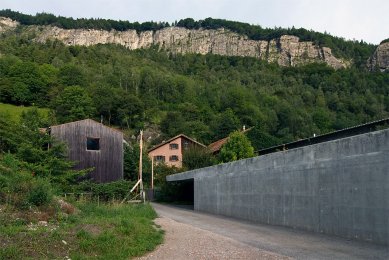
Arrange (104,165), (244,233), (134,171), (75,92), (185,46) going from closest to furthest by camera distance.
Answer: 1. (244,233)
2. (104,165)
3. (134,171)
4. (75,92)
5. (185,46)

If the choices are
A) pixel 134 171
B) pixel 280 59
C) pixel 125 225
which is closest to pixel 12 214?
pixel 125 225

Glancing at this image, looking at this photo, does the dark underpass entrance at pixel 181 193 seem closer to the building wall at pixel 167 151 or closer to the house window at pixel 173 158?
the building wall at pixel 167 151

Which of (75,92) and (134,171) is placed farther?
(75,92)

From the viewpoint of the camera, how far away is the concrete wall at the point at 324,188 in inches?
501

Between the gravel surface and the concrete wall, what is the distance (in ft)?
12.3

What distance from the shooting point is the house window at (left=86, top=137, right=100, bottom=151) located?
33.4 metres

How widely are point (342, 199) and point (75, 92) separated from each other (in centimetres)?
6315

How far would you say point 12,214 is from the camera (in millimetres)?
12984

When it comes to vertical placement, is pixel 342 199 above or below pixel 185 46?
below

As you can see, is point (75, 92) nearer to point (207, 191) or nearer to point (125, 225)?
point (207, 191)

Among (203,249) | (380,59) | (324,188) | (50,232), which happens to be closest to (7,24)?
(380,59)

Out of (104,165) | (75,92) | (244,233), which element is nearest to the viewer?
(244,233)

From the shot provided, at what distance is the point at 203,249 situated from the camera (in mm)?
11305

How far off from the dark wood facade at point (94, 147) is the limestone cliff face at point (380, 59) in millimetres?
104665
